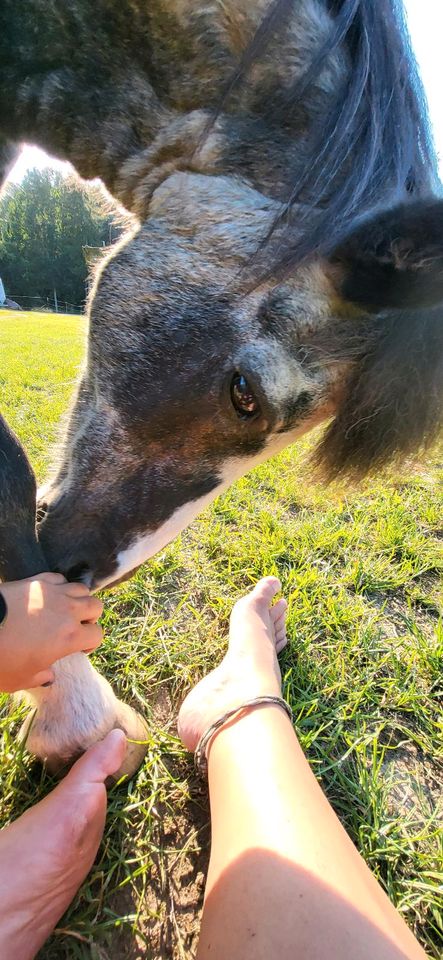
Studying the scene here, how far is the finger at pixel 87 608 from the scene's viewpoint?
133cm

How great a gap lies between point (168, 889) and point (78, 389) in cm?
138

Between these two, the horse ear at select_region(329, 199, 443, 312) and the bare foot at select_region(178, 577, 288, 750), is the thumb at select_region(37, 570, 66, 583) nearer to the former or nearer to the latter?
the bare foot at select_region(178, 577, 288, 750)

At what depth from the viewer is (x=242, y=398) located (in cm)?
137

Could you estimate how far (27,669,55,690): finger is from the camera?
4.14ft

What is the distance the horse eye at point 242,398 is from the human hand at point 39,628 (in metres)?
0.66

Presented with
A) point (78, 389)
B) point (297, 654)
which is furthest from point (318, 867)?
point (78, 389)

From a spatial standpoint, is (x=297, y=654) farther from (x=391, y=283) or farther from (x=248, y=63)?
(x=248, y=63)

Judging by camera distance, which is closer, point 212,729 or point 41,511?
point 212,729

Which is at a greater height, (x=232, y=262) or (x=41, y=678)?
(x=232, y=262)

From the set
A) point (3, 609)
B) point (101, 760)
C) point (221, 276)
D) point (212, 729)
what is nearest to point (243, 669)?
point (212, 729)

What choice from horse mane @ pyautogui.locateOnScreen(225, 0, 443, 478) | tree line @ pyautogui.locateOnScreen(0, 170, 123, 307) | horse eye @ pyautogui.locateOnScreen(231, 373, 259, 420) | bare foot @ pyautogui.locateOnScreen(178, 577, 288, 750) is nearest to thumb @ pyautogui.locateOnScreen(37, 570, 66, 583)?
bare foot @ pyautogui.locateOnScreen(178, 577, 288, 750)

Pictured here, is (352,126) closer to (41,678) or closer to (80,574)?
(80,574)

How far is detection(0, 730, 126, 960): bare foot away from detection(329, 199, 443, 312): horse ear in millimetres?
1364

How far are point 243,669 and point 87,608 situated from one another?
0.54 m
